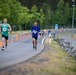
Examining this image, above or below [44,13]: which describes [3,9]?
below

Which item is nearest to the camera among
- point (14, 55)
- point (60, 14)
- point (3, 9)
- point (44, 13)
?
point (14, 55)

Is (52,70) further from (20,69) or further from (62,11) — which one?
(62,11)

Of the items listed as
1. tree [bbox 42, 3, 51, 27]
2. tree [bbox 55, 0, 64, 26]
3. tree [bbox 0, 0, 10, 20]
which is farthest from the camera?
tree [bbox 55, 0, 64, 26]

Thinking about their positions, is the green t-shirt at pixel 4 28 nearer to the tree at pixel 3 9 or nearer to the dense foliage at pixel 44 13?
the tree at pixel 3 9

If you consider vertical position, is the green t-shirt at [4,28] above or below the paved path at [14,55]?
above

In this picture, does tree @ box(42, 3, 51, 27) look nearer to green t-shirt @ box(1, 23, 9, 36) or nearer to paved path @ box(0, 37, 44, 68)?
paved path @ box(0, 37, 44, 68)

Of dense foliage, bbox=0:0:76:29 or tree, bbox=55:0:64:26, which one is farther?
tree, bbox=55:0:64:26

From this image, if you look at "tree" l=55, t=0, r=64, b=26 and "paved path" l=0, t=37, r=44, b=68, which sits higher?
"tree" l=55, t=0, r=64, b=26

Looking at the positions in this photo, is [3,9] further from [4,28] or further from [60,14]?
[60,14]

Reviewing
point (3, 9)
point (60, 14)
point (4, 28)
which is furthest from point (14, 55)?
point (60, 14)

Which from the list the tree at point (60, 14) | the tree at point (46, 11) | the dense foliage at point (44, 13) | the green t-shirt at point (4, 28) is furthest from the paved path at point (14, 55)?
the tree at point (60, 14)

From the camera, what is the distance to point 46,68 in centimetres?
1188

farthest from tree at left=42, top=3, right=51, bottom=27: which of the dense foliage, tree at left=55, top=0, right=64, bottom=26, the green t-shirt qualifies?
the green t-shirt

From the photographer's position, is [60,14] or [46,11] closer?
[46,11]
